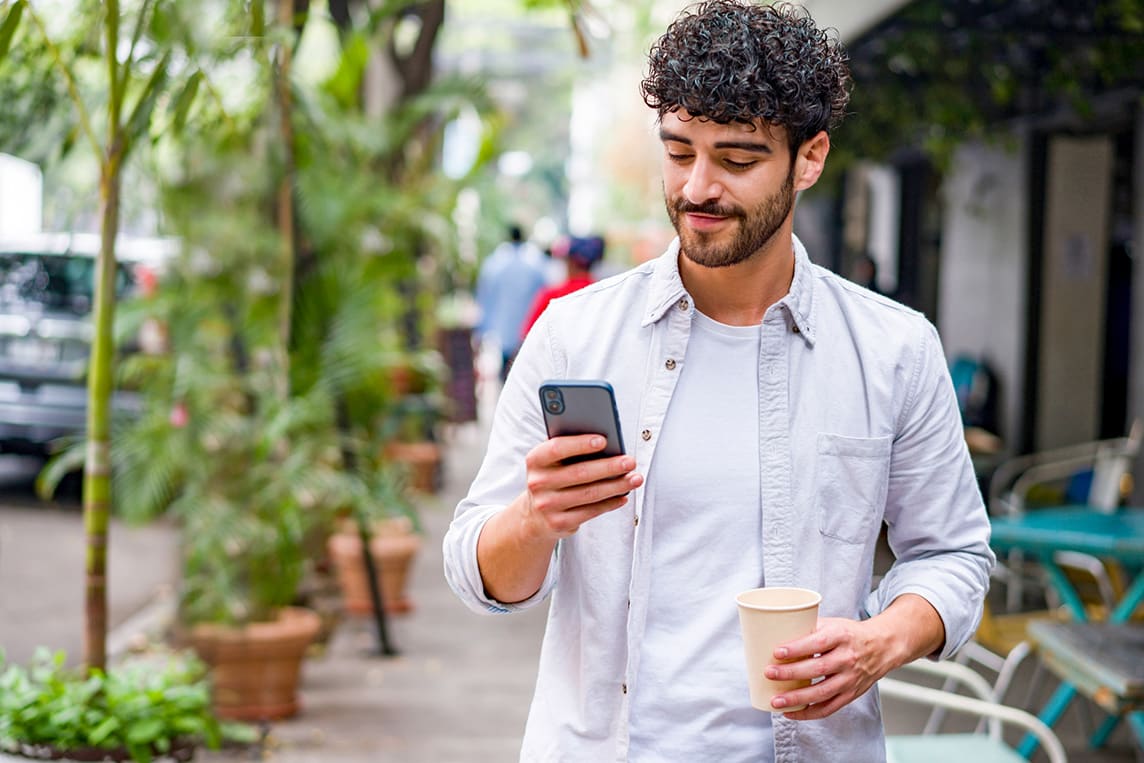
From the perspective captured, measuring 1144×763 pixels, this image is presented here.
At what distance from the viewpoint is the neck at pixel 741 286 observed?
211 centimetres

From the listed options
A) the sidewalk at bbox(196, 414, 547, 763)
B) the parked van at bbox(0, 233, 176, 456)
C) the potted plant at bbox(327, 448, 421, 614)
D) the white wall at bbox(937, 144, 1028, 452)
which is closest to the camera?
the sidewalk at bbox(196, 414, 547, 763)

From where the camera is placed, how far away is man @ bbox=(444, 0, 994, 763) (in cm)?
195

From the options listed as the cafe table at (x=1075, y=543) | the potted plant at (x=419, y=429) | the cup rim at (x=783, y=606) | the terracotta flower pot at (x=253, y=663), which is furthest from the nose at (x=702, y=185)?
the potted plant at (x=419, y=429)

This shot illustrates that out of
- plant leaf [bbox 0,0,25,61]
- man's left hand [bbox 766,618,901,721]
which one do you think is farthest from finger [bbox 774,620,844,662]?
plant leaf [bbox 0,0,25,61]

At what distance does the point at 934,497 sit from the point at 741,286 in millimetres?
414

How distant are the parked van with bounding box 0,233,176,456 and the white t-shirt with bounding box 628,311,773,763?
895 cm

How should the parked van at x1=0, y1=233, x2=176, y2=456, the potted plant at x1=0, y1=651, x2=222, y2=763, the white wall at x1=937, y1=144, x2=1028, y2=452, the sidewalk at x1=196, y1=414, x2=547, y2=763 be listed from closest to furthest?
the potted plant at x1=0, y1=651, x2=222, y2=763
the sidewalk at x1=196, y1=414, x2=547, y2=763
the parked van at x1=0, y1=233, x2=176, y2=456
the white wall at x1=937, y1=144, x2=1028, y2=452

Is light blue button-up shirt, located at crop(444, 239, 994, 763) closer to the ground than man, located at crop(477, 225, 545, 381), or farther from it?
closer to the ground

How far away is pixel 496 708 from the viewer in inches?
241

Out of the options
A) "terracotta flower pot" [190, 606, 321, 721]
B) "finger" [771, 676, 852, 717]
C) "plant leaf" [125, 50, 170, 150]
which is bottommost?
"terracotta flower pot" [190, 606, 321, 721]

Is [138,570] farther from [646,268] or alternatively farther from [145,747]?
[646,268]

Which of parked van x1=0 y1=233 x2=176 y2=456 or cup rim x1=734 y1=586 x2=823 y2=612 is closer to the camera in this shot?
cup rim x1=734 y1=586 x2=823 y2=612

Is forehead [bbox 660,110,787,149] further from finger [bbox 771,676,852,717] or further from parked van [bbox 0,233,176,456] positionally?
parked van [bbox 0,233,176,456]

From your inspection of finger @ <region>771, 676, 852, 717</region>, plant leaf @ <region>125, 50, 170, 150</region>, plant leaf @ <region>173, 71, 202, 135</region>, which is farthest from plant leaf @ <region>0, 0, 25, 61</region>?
finger @ <region>771, 676, 852, 717</region>
